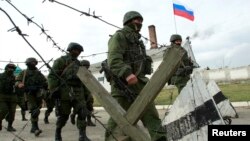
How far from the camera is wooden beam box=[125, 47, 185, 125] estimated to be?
3455 millimetres

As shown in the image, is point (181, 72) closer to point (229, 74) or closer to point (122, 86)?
point (122, 86)

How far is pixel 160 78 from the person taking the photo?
351 centimetres

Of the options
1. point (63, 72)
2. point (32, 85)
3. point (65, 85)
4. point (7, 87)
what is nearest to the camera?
point (63, 72)

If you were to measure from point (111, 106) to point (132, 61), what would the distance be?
57.6 inches

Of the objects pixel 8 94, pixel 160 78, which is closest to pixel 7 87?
pixel 8 94

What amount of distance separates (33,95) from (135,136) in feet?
23.5

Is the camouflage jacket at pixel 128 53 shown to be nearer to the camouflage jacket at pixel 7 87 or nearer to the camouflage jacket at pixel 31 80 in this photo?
the camouflage jacket at pixel 31 80

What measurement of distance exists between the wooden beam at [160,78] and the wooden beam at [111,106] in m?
0.14

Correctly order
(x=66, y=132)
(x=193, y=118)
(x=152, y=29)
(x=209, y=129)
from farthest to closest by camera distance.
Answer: (x=152, y=29), (x=66, y=132), (x=193, y=118), (x=209, y=129)

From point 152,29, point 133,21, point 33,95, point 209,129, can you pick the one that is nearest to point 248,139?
point 209,129

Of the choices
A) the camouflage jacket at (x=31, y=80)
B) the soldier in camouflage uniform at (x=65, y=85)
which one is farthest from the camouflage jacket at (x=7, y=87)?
the soldier in camouflage uniform at (x=65, y=85)

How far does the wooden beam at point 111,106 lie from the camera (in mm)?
3686

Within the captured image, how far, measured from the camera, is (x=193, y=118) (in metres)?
4.87

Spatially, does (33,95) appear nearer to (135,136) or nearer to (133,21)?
(133,21)
